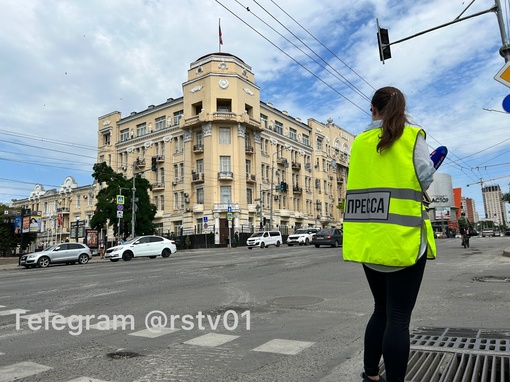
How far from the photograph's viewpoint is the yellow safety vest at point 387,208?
2.58m

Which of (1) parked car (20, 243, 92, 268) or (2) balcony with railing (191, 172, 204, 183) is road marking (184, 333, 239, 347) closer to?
(1) parked car (20, 243, 92, 268)

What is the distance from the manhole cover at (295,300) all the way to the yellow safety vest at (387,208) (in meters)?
4.64

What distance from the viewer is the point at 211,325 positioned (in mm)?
5711

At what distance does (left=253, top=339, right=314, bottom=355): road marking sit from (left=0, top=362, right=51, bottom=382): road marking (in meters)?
2.15

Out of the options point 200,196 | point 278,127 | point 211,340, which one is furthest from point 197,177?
point 211,340

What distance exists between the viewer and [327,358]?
4.10m

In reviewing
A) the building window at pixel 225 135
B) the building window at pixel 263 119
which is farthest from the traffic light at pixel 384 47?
the building window at pixel 263 119

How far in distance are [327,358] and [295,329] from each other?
1.26 m

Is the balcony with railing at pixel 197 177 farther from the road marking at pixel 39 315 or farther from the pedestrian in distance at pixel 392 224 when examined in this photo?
the pedestrian in distance at pixel 392 224

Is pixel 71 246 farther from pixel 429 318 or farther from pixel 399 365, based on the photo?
pixel 399 365

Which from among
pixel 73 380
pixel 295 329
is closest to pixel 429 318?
pixel 295 329

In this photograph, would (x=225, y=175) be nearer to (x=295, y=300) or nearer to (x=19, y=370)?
(x=295, y=300)

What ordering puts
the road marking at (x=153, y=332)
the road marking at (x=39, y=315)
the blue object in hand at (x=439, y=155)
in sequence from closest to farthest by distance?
the blue object in hand at (x=439, y=155)
the road marking at (x=153, y=332)
the road marking at (x=39, y=315)

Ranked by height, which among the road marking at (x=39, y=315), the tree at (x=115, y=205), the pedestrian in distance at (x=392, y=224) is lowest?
the road marking at (x=39, y=315)
